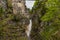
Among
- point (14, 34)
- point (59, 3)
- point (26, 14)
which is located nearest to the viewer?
point (59, 3)

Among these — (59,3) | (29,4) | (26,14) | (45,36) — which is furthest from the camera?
(29,4)

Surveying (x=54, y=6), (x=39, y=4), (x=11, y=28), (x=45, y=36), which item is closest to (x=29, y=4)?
(x=39, y=4)

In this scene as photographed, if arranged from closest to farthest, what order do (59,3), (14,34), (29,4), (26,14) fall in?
(59,3), (14,34), (26,14), (29,4)

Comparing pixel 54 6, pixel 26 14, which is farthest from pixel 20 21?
pixel 54 6

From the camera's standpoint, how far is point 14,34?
6719 millimetres

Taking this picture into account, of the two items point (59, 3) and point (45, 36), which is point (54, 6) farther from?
point (45, 36)

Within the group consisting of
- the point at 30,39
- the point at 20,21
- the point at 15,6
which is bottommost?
the point at 30,39

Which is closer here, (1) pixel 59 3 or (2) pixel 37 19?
(1) pixel 59 3

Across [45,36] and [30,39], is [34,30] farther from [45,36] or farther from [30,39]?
[45,36]

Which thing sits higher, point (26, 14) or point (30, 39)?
point (26, 14)

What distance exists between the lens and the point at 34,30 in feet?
23.7

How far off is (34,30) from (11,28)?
817 mm

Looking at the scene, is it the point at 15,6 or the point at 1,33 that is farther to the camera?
the point at 15,6

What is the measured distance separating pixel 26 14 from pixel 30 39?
0.84 metres
